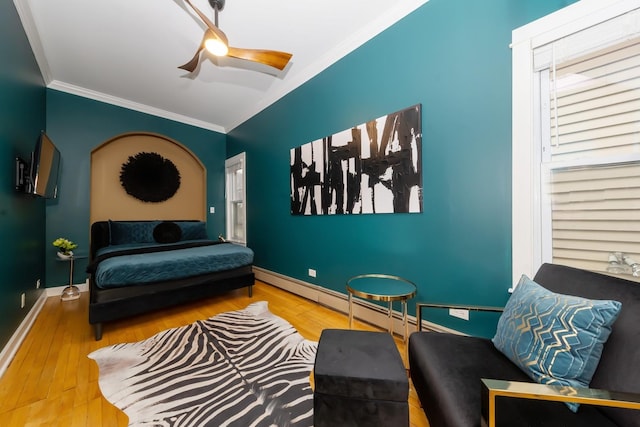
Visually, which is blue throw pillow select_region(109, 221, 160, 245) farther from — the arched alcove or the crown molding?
the crown molding

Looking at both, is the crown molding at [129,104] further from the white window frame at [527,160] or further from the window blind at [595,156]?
the window blind at [595,156]

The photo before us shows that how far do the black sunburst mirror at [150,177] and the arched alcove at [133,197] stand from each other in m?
0.08

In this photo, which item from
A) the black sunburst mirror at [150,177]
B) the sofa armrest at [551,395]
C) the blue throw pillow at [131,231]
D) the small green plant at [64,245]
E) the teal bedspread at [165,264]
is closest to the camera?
the sofa armrest at [551,395]

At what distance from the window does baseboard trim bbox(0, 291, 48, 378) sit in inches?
98.6

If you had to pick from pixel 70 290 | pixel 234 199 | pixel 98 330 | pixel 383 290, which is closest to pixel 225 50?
pixel 383 290

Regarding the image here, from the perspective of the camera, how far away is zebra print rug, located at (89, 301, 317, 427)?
1.25m

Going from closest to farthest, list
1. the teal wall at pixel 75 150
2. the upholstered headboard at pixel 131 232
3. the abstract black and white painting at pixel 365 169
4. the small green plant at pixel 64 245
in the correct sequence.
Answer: the abstract black and white painting at pixel 365 169 → the small green plant at pixel 64 245 → the teal wall at pixel 75 150 → the upholstered headboard at pixel 131 232

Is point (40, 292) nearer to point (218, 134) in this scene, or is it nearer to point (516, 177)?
point (218, 134)

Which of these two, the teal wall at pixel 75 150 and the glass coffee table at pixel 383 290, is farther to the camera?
the teal wall at pixel 75 150

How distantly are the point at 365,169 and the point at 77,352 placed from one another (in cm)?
289

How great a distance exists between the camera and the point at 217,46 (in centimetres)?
194

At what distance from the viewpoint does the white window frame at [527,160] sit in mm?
1412

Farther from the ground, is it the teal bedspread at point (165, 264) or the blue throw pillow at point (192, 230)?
the blue throw pillow at point (192, 230)

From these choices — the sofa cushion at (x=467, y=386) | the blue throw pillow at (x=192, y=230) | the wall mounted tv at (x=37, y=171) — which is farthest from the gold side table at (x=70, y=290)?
the sofa cushion at (x=467, y=386)
